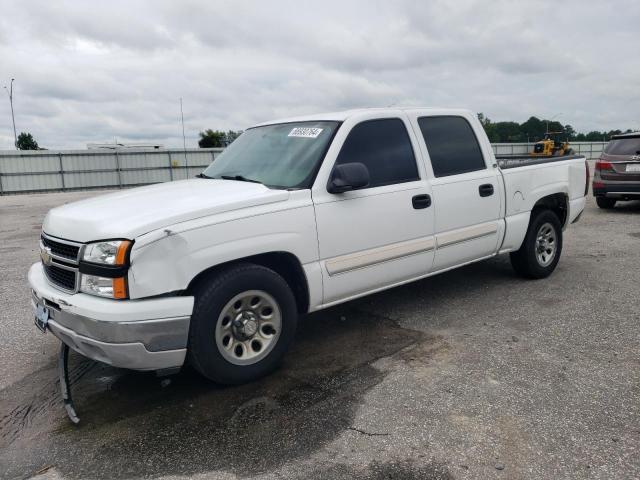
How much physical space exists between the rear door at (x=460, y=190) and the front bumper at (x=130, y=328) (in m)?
2.38

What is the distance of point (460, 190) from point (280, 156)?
5.45 ft

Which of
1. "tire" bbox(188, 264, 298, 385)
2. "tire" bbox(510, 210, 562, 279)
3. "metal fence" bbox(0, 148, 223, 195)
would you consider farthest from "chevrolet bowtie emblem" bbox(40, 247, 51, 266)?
"metal fence" bbox(0, 148, 223, 195)

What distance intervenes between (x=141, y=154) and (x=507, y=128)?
135 feet

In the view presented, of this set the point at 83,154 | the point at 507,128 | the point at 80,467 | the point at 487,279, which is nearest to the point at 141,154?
the point at 83,154

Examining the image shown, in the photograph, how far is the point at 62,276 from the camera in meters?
3.36

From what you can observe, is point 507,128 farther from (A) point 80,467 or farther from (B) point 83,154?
(A) point 80,467

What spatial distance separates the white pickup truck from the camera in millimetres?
3043

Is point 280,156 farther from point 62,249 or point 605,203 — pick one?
point 605,203

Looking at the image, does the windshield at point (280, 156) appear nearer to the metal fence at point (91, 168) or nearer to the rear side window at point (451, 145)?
the rear side window at point (451, 145)

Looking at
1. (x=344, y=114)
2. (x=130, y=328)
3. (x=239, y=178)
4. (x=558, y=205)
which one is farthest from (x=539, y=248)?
(x=130, y=328)

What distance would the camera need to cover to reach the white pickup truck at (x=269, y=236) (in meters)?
3.04

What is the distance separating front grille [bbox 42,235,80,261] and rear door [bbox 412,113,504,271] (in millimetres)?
2780

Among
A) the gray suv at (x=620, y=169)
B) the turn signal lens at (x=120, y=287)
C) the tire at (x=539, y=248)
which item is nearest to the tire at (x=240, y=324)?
the turn signal lens at (x=120, y=287)

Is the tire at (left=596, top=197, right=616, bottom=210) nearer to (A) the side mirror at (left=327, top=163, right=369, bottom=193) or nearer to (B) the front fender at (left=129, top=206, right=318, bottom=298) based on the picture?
(A) the side mirror at (left=327, top=163, right=369, bottom=193)
